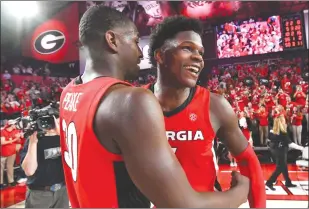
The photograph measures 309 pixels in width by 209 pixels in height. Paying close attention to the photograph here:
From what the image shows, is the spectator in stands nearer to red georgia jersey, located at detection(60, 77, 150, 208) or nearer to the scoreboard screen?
the scoreboard screen

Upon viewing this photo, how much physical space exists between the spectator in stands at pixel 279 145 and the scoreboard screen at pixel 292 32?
1.12 ft

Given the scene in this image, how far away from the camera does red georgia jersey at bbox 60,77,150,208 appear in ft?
1.70

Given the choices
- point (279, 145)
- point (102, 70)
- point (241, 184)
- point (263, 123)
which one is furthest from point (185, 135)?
point (279, 145)

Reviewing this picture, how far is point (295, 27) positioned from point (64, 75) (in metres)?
1.09

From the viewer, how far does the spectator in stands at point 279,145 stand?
4.40ft

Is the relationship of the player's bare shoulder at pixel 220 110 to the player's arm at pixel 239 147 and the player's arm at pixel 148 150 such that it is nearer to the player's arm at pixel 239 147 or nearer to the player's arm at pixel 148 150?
the player's arm at pixel 239 147

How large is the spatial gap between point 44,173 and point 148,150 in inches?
49.1

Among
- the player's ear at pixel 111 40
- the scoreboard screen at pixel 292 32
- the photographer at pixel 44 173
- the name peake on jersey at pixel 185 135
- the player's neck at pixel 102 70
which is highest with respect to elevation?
the scoreboard screen at pixel 292 32

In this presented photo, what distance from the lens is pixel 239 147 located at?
0.92 meters

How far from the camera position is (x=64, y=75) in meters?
1.31

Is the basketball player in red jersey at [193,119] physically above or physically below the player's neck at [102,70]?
below

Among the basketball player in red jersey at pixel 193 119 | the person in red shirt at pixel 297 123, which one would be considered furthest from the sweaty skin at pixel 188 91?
the person in red shirt at pixel 297 123

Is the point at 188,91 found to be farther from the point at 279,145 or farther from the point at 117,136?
the point at 279,145

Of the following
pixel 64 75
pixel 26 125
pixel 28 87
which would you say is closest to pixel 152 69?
pixel 64 75
